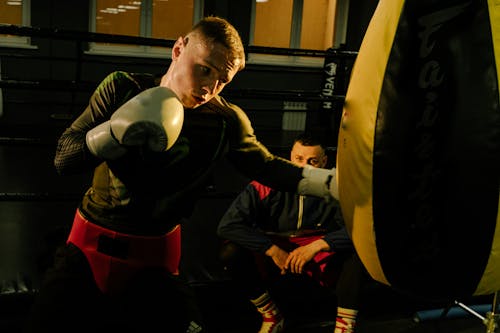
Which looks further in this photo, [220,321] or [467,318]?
[467,318]

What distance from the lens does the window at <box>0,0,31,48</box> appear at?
6938 millimetres

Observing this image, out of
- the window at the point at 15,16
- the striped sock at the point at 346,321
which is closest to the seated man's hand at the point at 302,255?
the striped sock at the point at 346,321

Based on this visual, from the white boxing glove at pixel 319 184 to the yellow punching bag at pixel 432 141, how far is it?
0.33 meters

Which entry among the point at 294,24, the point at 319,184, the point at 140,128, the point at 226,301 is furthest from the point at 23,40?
the point at 140,128

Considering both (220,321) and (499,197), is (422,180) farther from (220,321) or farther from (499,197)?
(220,321)

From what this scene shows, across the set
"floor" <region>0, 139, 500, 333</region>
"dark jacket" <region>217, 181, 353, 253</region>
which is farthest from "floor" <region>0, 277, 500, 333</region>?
A: "dark jacket" <region>217, 181, 353, 253</region>

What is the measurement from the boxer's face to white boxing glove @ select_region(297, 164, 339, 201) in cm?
37

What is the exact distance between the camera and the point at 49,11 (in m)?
7.01

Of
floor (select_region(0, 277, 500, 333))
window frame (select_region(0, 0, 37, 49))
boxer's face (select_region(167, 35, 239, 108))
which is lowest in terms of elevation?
floor (select_region(0, 277, 500, 333))

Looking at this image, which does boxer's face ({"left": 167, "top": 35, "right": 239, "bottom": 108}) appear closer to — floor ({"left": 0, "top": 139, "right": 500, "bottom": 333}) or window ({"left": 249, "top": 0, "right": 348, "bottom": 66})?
floor ({"left": 0, "top": 139, "right": 500, "bottom": 333})

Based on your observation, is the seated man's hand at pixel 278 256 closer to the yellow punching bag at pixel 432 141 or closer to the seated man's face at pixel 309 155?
the seated man's face at pixel 309 155

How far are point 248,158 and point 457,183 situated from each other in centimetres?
68

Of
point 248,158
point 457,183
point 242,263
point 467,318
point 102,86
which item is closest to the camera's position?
point 457,183

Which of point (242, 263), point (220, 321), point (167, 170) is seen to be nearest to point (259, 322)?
point (220, 321)
